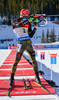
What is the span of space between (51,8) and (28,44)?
11164 centimetres

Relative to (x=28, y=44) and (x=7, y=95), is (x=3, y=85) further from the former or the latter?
(x=28, y=44)

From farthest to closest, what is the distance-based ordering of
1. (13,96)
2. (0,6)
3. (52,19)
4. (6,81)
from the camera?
1. (52,19)
2. (0,6)
3. (6,81)
4. (13,96)

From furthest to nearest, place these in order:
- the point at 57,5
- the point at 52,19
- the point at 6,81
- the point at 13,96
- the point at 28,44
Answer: the point at 57,5 → the point at 52,19 → the point at 6,81 → the point at 28,44 → the point at 13,96

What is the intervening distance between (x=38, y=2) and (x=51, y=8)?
11.5 m

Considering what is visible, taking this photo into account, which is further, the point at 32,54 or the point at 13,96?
the point at 32,54

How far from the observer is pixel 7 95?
326cm

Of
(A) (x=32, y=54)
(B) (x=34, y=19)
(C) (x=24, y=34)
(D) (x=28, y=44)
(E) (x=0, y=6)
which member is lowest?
(A) (x=32, y=54)

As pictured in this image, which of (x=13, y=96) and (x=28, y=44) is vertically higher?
(x=28, y=44)

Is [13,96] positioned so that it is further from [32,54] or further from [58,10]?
[58,10]

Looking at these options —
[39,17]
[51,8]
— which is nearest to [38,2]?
[51,8]

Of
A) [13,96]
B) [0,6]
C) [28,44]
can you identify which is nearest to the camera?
[13,96]

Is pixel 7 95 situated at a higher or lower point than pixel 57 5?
lower

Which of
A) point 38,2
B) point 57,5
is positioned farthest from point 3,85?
point 57,5

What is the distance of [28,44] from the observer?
3715 mm
